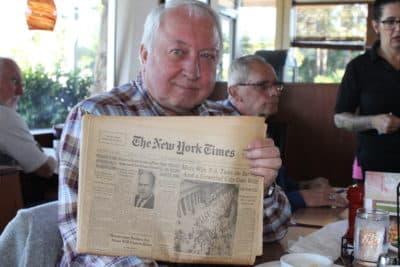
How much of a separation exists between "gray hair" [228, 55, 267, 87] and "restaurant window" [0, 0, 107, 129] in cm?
190

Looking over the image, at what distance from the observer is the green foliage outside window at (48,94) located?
372 centimetres

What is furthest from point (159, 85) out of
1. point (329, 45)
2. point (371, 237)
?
point (329, 45)

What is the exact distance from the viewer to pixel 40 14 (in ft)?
9.55

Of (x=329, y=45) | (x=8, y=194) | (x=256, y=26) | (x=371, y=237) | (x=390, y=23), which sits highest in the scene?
(x=256, y=26)

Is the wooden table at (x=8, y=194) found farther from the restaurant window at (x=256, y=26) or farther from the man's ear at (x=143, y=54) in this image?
the restaurant window at (x=256, y=26)

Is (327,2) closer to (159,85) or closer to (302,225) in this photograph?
(302,225)

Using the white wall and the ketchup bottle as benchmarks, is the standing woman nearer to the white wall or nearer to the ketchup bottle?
the ketchup bottle

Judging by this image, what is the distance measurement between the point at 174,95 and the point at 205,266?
0.41 meters

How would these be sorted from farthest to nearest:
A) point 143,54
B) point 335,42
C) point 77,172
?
1. point 335,42
2. point 143,54
3. point 77,172

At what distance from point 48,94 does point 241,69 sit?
2195 mm

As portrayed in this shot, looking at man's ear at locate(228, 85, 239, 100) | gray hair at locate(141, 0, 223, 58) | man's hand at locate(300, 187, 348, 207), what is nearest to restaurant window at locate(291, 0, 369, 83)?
man's ear at locate(228, 85, 239, 100)

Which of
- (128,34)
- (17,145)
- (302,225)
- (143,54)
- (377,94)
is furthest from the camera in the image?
(128,34)

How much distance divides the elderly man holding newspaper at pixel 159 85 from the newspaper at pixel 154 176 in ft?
0.47

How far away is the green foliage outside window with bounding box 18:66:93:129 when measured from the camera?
372 centimetres
